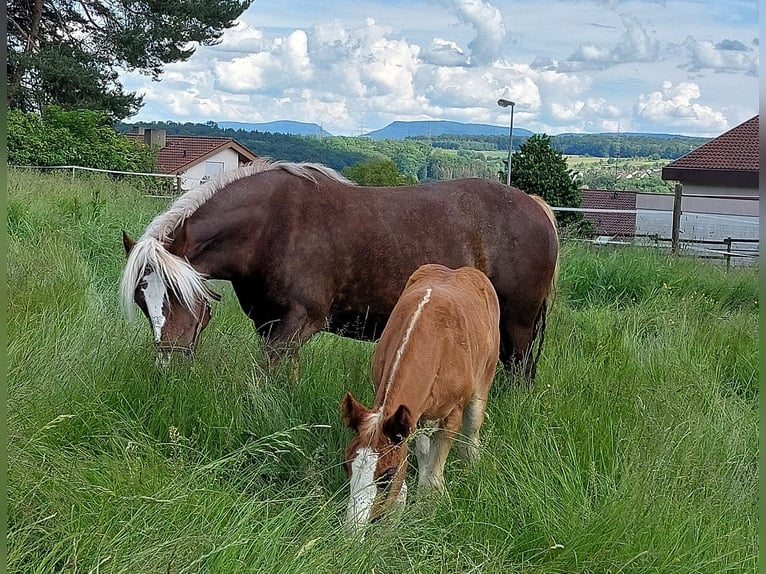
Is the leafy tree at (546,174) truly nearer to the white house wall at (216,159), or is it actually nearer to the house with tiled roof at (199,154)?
the house with tiled roof at (199,154)

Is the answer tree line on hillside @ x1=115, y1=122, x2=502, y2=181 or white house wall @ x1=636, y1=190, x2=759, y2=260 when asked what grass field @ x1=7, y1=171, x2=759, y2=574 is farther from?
tree line on hillside @ x1=115, y1=122, x2=502, y2=181

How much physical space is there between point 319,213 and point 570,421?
1.90m

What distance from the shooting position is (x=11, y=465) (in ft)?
9.09

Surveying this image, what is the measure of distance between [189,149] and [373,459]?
3928cm

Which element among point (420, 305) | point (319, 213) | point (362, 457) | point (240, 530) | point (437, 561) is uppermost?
point (319, 213)

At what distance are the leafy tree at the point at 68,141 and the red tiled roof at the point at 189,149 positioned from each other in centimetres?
Answer: 1576

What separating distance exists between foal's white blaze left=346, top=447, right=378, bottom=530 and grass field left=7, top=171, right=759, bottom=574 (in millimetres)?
61

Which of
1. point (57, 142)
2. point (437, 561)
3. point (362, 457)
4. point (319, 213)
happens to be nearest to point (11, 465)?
point (362, 457)

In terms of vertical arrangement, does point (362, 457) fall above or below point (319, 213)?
below

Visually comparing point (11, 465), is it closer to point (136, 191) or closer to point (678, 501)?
point (678, 501)

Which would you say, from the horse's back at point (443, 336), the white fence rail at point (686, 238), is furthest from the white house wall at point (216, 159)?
the horse's back at point (443, 336)

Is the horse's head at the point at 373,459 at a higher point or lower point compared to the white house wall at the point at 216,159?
lower

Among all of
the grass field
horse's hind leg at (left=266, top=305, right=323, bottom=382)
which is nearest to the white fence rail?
the grass field

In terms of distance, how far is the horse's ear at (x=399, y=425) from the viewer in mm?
Answer: 2799
